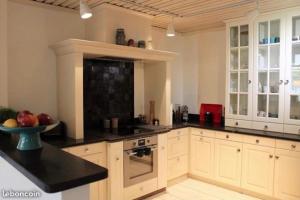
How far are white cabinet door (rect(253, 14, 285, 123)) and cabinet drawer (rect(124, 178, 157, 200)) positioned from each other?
1717mm

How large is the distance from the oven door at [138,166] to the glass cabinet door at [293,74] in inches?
72.7

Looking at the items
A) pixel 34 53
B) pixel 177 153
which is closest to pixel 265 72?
pixel 177 153

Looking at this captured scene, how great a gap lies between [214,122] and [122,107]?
1568 millimetres

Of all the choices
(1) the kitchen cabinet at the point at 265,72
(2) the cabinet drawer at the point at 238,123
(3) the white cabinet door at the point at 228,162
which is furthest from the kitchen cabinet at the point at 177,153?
(1) the kitchen cabinet at the point at 265,72

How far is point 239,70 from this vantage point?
12.2ft

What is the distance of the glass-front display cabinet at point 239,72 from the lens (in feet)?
11.9

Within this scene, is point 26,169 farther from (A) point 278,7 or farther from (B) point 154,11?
(A) point 278,7

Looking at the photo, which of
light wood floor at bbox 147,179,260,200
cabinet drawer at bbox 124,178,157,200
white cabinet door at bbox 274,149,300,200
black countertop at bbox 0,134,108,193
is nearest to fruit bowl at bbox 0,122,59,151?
black countertop at bbox 0,134,108,193

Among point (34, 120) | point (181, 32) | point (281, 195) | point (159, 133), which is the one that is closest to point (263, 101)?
point (281, 195)


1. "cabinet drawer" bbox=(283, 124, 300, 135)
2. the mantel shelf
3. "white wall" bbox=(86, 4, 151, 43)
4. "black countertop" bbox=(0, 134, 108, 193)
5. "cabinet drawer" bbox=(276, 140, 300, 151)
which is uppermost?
"white wall" bbox=(86, 4, 151, 43)

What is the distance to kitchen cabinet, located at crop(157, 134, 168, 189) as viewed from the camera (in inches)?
134

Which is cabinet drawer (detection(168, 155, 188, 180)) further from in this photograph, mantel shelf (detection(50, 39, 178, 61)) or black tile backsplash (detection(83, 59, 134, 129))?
mantel shelf (detection(50, 39, 178, 61))

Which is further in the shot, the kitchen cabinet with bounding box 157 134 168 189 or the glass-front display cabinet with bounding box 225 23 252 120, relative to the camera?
the glass-front display cabinet with bounding box 225 23 252 120

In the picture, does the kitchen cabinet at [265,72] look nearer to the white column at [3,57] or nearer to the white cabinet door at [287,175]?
the white cabinet door at [287,175]
